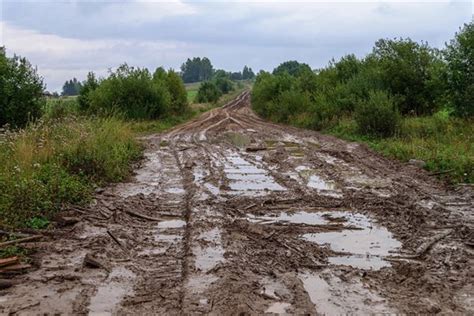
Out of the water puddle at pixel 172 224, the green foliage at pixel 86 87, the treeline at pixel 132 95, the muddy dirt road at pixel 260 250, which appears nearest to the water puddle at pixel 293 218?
the muddy dirt road at pixel 260 250

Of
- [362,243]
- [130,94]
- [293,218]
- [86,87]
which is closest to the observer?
[362,243]

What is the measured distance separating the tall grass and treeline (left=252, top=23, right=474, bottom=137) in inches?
430

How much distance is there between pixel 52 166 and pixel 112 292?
5.21 metres

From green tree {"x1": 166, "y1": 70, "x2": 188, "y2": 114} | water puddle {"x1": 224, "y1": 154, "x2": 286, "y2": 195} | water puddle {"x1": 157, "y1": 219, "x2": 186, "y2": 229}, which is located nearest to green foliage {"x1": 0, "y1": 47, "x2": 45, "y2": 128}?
water puddle {"x1": 224, "y1": 154, "x2": 286, "y2": 195}

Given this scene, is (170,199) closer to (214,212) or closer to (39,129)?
(214,212)

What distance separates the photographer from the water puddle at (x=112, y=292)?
479 cm

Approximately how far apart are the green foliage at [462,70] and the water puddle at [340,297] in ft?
48.7

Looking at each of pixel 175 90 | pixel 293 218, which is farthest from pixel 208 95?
pixel 293 218

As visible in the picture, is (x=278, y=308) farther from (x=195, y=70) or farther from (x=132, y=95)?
(x=195, y=70)

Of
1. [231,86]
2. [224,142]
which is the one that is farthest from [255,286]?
[231,86]

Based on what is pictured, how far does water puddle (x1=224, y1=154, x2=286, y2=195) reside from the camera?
34.7 ft

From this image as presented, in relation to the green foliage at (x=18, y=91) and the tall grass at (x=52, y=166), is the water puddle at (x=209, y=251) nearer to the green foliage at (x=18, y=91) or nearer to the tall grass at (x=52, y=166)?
the tall grass at (x=52, y=166)

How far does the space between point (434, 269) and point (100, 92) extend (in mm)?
28464

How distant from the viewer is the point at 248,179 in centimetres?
1193
